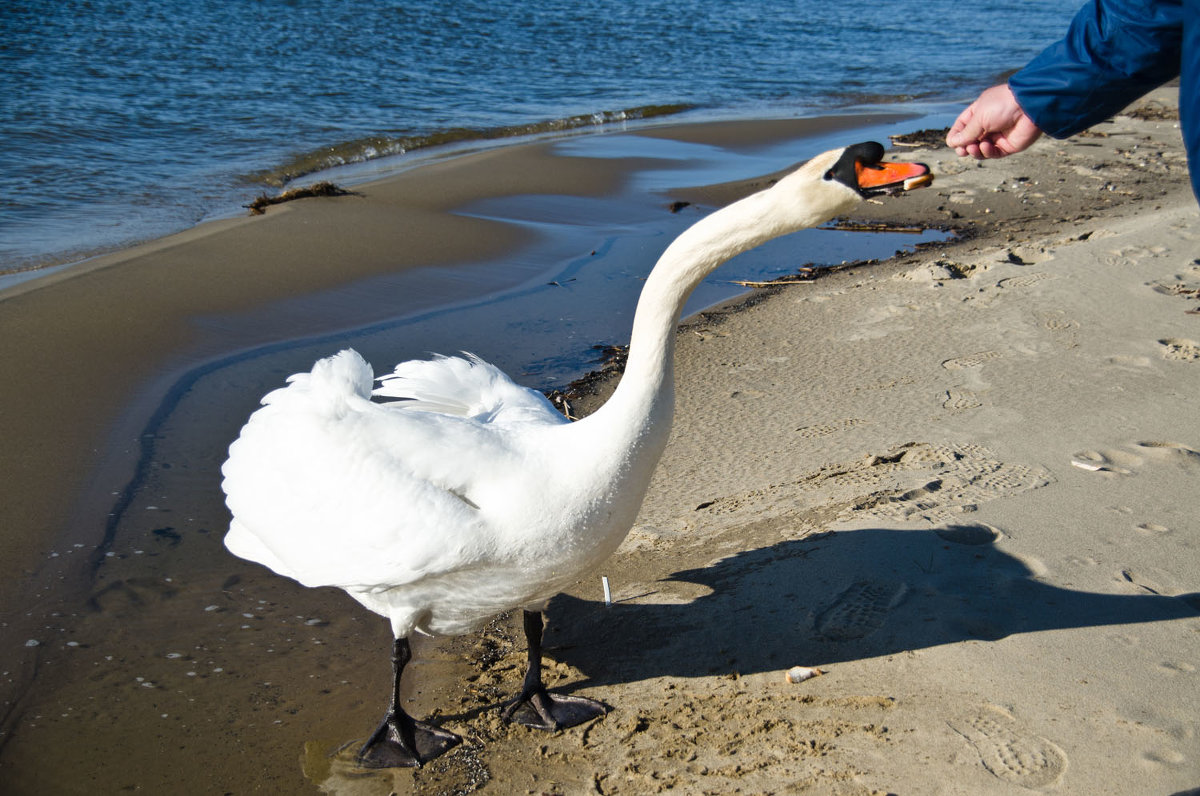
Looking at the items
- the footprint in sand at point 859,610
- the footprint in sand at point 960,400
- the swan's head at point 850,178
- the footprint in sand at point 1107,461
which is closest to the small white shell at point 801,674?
the footprint in sand at point 859,610

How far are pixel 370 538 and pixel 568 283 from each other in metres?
5.14

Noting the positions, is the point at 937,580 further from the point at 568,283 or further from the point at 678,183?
the point at 678,183

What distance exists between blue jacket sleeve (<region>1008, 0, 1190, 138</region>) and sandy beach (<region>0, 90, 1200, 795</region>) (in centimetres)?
175

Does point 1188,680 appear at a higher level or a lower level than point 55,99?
lower

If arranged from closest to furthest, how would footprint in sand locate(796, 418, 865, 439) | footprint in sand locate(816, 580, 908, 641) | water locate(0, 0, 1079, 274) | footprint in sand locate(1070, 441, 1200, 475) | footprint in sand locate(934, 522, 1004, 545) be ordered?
1. footprint in sand locate(816, 580, 908, 641)
2. footprint in sand locate(934, 522, 1004, 545)
3. footprint in sand locate(1070, 441, 1200, 475)
4. footprint in sand locate(796, 418, 865, 439)
5. water locate(0, 0, 1079, 274)

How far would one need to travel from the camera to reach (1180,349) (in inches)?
211

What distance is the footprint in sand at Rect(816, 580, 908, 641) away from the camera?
3.56 m

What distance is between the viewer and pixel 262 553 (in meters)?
3.70

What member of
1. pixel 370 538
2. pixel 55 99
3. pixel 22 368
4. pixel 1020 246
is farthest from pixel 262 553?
pixel 55 99

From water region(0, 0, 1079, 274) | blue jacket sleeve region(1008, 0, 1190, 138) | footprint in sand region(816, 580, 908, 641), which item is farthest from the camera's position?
water region(0, 0, 1079, 274)

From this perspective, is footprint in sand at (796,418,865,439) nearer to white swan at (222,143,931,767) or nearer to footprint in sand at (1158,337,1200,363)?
footprint in sand at (1158,337,1200,363)

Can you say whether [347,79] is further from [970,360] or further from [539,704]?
[539,704]

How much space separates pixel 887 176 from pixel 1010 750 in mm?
1689

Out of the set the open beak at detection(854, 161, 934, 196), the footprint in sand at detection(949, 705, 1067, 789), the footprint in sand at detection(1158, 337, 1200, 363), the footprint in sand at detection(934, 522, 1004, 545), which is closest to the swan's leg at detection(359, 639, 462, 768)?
the footprint in sand at detection(949, 705, 1067, 789)
